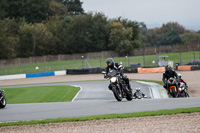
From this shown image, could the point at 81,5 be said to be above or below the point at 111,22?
above

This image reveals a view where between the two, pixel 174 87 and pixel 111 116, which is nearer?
pixel 111 116

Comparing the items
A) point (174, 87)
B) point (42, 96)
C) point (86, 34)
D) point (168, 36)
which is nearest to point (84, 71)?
point (42, 96)

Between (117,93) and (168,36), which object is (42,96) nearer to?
(117,93)

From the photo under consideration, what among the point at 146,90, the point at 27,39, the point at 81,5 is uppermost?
the point at 81,5

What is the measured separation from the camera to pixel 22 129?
30.2 ft

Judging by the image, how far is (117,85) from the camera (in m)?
13.8

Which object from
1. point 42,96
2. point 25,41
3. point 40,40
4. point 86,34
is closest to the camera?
point 42,96

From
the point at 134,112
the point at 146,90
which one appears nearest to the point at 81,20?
the point at 146,90

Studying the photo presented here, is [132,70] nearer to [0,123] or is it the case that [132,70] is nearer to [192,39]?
[0,123]

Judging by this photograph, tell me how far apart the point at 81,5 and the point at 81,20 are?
1627 inches

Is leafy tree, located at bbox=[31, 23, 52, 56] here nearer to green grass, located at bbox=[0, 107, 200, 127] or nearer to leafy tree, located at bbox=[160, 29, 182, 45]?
leafy tree, located at bbox=[160, 29, 182, 45]

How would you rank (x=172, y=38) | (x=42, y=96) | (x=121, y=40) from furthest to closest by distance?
1. (x=172, y=38)
2. (x=121, y=40)
3. (x=42, y=96)

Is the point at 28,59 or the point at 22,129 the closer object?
the point at 22,129

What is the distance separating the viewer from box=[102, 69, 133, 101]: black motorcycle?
1368 centimetres
